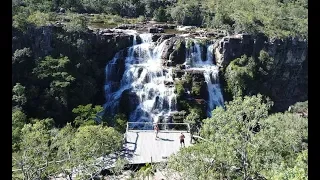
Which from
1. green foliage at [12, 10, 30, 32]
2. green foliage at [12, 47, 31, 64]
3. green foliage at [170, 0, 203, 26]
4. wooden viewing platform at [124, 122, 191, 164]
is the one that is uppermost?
green foliage at [170, 0, 203, 26]

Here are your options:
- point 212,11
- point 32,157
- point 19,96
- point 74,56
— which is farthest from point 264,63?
point 32,157

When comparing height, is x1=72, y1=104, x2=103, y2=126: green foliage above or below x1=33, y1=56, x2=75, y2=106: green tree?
below

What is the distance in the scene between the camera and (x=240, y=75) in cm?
1961

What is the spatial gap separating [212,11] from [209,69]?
8154 mm

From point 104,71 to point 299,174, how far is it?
604 inches

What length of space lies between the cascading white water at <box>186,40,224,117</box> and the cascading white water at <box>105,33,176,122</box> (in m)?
1.68

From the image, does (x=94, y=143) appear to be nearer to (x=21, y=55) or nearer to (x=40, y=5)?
(x=21, y=55)

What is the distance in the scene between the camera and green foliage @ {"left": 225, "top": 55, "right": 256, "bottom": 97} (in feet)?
63.6

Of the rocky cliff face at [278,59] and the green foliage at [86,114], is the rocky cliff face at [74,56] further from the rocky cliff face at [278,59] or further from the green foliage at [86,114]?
the rocky cliff face at [278,59]

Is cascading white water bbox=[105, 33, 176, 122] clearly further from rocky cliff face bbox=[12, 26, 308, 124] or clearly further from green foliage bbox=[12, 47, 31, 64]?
green foliage bbox=[12, 47, 31, 64]

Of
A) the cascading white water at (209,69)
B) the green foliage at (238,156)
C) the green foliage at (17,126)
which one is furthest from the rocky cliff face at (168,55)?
the green foliage at (238,156)

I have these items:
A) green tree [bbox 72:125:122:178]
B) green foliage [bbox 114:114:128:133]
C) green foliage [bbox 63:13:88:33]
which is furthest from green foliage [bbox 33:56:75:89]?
green tree [bbox 72:125:122:178]
